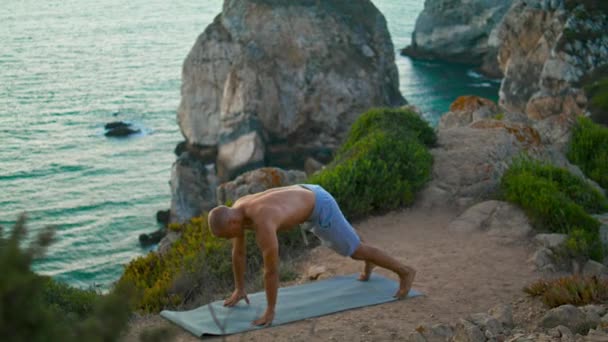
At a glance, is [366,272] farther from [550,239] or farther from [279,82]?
[279,82]

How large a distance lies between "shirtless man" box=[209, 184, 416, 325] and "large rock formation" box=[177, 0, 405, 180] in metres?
36.6

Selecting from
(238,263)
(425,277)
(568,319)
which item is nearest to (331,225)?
(238,263)

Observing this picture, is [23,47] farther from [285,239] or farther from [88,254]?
[285,239]

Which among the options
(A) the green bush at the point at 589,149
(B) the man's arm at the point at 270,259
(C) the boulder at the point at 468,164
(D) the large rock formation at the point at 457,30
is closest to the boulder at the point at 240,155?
(A) the green bush at the point at 589,149

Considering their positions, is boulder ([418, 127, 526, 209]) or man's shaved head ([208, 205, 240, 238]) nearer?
man's shaved head ([208, 205, 240, 238])

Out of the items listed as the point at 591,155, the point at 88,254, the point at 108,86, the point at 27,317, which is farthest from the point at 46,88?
the point at 27,317

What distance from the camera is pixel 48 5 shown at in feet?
304

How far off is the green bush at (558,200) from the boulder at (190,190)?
26.6 meters

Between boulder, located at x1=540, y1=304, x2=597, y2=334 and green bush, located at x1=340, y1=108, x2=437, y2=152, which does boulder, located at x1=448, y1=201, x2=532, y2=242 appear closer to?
Answer: green bush, located at x1=340, y1=108, x2=437, y2=152

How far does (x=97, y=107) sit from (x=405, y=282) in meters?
52.6

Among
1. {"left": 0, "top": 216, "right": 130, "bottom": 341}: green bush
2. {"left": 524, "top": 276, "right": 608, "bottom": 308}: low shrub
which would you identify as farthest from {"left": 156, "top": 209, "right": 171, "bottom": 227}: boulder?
{"left": 0, "top": 216, "right": 130, "bottom": 341}: green bush

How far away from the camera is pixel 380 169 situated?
14500 millimetres

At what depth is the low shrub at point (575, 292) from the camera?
9.03 metres

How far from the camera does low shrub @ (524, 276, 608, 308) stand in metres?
9.03
